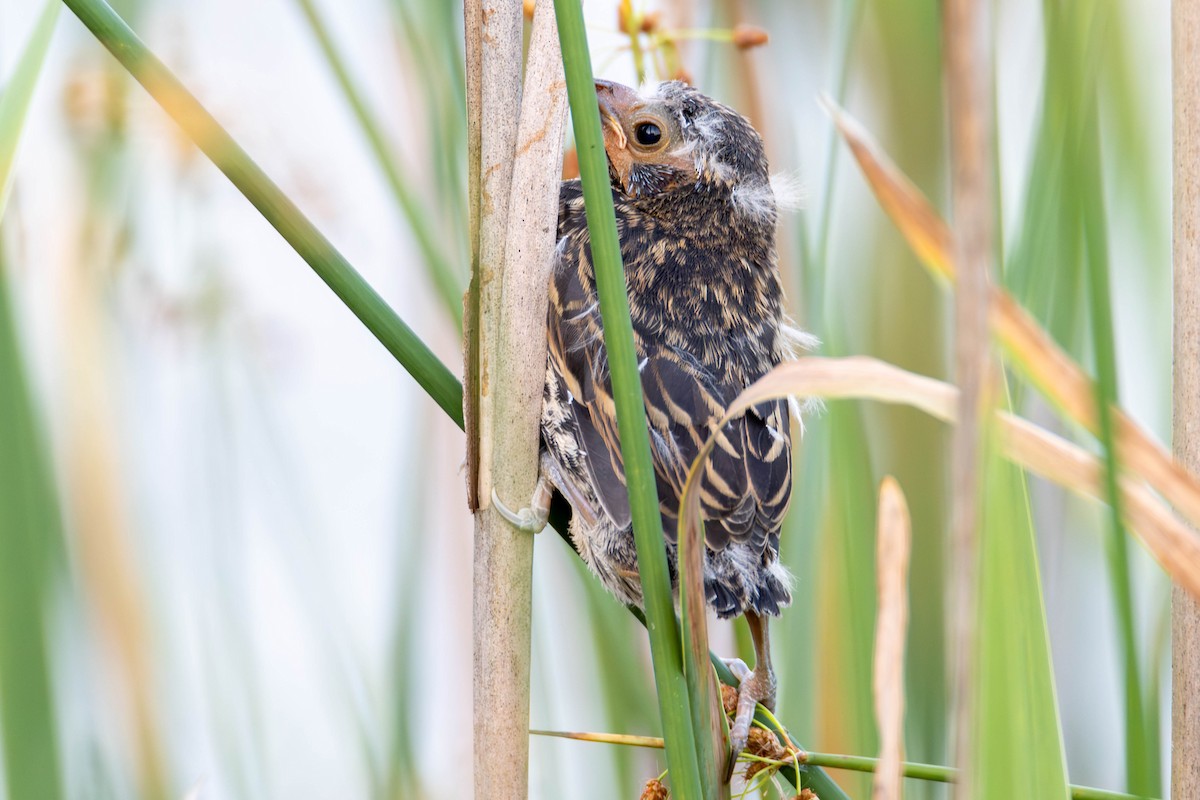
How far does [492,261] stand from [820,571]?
749 millimetres

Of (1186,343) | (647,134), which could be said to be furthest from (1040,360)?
(647,134)

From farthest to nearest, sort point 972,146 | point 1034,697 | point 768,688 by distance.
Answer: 1. point 768,688
2. point 1034,697
3. point 972,146

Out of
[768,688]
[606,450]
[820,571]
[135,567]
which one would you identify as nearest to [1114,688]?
[820,571]

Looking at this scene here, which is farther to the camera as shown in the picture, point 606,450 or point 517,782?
point 606,450

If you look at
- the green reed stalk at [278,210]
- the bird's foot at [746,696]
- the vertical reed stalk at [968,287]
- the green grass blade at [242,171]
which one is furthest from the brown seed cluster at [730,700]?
the vertical reed stalk at [968,287]

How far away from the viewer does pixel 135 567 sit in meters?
1.69

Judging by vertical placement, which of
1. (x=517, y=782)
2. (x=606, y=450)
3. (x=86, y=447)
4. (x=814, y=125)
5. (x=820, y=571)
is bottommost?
(x=517, y=782)

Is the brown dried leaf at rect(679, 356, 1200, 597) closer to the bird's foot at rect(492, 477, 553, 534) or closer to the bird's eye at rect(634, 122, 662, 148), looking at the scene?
the bird's foot at rect(492, 477, 553, 534)

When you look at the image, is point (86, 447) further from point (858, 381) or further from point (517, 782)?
point (858, 381)

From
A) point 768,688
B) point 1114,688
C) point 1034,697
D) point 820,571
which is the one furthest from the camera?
point 1114,688

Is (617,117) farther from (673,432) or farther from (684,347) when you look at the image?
(673,432)

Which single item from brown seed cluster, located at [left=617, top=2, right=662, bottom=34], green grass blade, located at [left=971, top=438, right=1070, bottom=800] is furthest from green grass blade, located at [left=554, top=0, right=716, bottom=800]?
brown seed cluster, located at [left=617, top=2, right=662, bottom=34]

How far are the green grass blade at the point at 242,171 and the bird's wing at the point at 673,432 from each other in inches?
18.1

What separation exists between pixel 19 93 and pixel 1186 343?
1.19m
